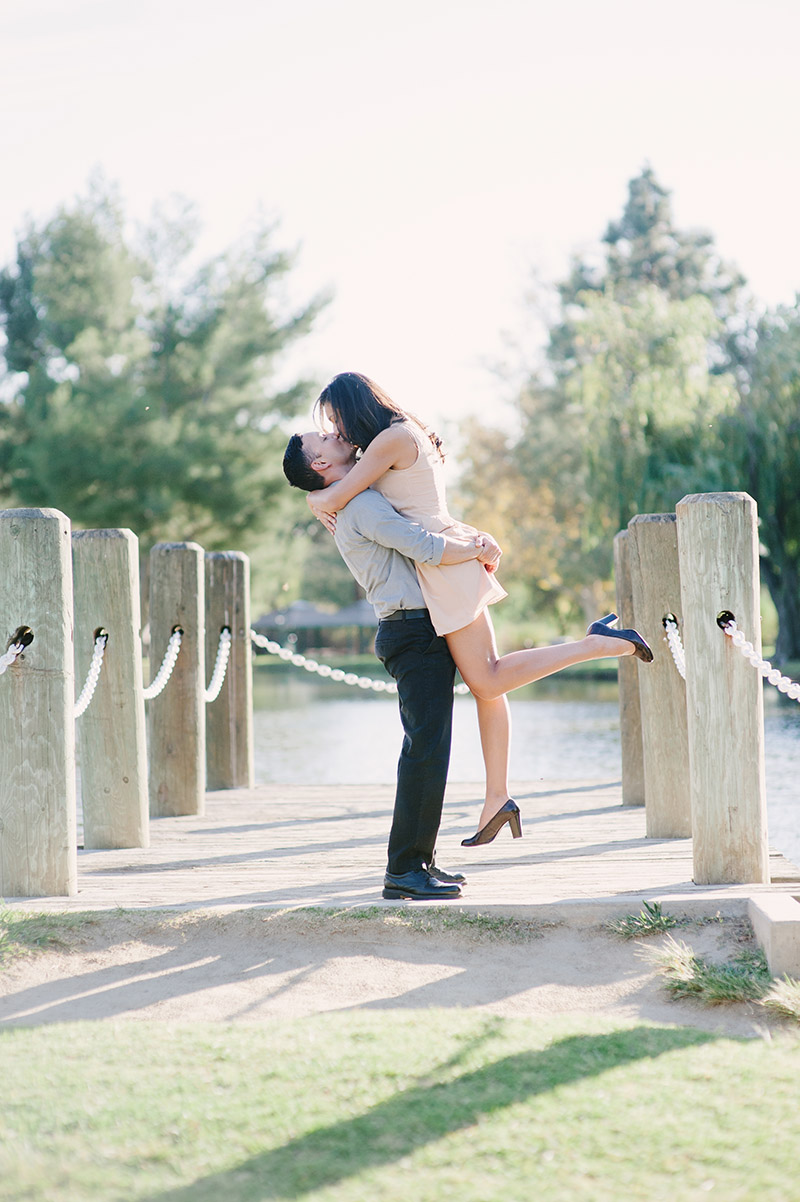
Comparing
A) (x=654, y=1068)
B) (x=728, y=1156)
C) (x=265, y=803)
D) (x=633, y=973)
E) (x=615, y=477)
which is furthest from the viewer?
(x=615, y=477)

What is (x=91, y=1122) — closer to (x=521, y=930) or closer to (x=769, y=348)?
(x=521, y=930)

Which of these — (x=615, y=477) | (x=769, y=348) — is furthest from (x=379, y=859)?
(x=769, y=348)

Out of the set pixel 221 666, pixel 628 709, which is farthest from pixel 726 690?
pixel 221 666

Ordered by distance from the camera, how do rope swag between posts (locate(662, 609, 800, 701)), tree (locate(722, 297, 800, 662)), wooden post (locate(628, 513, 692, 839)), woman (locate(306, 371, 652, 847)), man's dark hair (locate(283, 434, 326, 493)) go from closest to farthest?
1. rope swag between posts (locate(662, 609, 800, 701))
2. woman (locate(306, 371, 652, 847))
3. man's dark hair (locate(283, 434, 326, 493))
4. wooden post (locate(628, 513, 692, 839))
5. tree (locate(722, 297, 800, 662))

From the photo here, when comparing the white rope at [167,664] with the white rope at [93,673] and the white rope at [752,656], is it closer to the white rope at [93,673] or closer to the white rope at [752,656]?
the white rope at [93,673]

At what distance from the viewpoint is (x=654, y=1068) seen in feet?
8.25

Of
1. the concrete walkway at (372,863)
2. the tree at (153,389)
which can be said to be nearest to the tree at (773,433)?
the tree at (153,389)

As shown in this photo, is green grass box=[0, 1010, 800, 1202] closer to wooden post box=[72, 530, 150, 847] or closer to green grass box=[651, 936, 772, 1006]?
green grass box=[651, 936, 772, 1006]

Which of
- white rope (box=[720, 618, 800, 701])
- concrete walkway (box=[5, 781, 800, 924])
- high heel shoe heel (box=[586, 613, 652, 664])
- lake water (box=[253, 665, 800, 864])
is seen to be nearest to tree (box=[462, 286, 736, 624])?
lake water (box=[253, 665, 800, 864])

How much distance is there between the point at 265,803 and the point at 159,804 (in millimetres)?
748

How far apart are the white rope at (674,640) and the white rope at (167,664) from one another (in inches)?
95.1

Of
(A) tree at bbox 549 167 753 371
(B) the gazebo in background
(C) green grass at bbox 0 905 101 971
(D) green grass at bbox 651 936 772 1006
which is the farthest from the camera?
(B) the gazebo in background

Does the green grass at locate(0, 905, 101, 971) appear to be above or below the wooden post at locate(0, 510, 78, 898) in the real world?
below

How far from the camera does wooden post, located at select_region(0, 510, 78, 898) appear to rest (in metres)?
4.12
